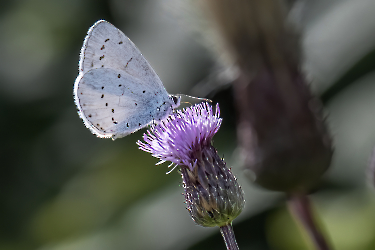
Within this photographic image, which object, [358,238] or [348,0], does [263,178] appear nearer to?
[358,238]

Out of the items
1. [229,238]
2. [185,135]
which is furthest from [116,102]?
[229,238]

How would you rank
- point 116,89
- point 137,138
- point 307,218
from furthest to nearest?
point 137,138 < point 116,89 < point 307,218

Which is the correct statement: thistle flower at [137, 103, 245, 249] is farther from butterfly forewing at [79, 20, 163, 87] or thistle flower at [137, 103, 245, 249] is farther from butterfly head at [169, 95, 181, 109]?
butterfly forewing at [79, 20, 163, 87]

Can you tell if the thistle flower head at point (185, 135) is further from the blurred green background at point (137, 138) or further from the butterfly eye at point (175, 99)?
the blurred green background at point (137, 138)

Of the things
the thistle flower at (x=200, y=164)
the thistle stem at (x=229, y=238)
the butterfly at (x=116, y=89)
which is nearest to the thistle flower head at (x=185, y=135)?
the thistle flower at (x=200, y=164)

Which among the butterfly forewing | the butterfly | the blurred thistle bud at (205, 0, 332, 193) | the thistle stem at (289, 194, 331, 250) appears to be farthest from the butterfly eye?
the thistle stem at (289, 194, 331, 250)

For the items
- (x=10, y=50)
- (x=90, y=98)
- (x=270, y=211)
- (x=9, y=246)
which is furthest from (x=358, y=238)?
(x=10, y=50)

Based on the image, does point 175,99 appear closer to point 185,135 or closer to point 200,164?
point 185,135

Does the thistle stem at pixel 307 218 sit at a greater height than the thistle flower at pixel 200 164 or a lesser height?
lesser
